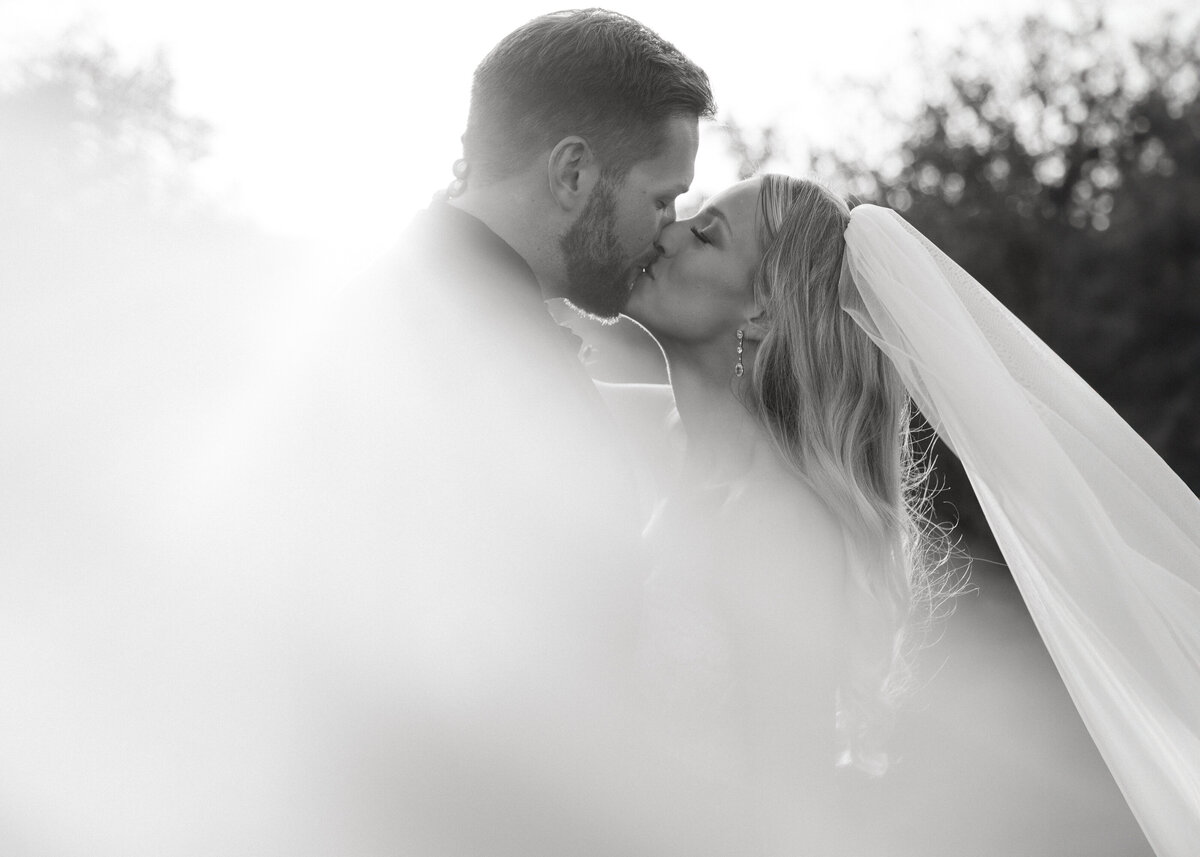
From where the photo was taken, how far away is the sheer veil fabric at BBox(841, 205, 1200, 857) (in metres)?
3.09

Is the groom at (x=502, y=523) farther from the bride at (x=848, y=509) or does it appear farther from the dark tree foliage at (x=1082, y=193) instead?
the dark tree foliage at (x=1082, y=193)

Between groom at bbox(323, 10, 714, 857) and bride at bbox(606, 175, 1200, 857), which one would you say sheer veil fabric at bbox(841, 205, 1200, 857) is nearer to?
bride at bbox(606, 175, 1200, 857)

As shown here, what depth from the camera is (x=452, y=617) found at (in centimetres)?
259

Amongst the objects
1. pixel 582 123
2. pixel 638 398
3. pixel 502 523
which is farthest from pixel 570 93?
pixel 638 398

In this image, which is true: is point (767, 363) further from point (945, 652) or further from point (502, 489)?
point (945, 652)

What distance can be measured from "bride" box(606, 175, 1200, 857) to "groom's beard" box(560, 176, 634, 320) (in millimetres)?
237

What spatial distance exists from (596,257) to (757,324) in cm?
66

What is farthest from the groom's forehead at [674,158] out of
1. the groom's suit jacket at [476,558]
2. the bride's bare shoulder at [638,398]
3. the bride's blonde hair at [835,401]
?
the bride's bare shoulder at [638,398]

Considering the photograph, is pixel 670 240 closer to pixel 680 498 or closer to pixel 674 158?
pixel 674 158

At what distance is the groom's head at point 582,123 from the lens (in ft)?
10.5

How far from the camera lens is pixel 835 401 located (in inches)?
146

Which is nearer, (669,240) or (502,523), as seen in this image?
(502,523)

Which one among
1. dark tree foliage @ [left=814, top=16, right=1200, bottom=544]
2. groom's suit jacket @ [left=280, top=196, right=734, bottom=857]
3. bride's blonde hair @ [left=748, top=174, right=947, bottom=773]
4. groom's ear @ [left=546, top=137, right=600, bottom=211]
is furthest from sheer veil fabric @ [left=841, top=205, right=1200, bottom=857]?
dark tree foliage @ [left=814, top=16, right=1200, bottom=544]

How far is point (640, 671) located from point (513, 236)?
56.2 inches
